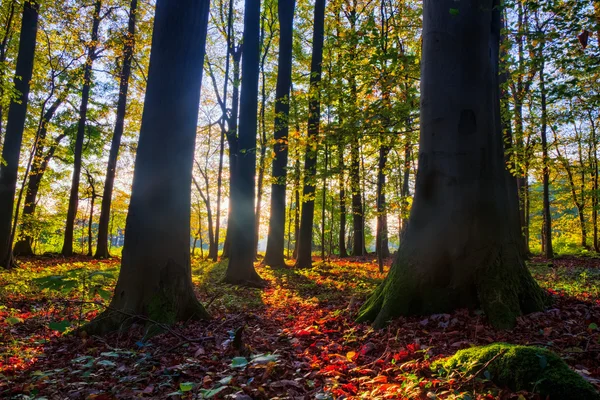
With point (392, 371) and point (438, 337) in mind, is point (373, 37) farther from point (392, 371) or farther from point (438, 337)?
point (392, 371)

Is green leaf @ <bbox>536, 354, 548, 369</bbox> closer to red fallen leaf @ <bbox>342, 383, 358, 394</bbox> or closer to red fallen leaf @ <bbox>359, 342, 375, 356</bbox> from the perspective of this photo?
red fallen leaf @ <bbox>342, 383, 358, 394</bbox>

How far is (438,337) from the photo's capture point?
364 centimetres

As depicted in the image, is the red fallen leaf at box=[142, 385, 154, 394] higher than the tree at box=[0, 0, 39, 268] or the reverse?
the reverse

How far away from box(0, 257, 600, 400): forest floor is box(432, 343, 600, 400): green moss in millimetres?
99

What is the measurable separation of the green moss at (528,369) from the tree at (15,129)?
1343 centimetres

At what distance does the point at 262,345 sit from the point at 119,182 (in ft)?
71.1

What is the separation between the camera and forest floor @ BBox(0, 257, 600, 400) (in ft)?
8.93

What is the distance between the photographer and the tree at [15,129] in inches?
437

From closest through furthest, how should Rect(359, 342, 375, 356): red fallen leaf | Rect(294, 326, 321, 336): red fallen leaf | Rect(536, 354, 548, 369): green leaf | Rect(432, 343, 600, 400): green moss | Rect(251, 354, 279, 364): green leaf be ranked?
Rect(432, 343, 600, 400): green moss, Rect(536, 354, 548, 369): green leaf, Rect(251, 354, 279, 364): green leaf, Rect(359, 342, 375, 356): red fallen leaf, Rect(294, 326, 321, 336): red fallen leaf

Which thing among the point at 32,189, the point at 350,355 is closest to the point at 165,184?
the point at 350,355

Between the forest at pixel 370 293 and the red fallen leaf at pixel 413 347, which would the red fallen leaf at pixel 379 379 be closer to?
the forest at pixel 370 293

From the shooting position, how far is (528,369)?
2.40 meters

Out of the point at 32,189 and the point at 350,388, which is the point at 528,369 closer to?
the point at 350,388

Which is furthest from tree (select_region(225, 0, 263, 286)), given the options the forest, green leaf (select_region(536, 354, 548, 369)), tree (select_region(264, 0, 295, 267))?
green leaf (select_region(536, 354, 548, 369))
